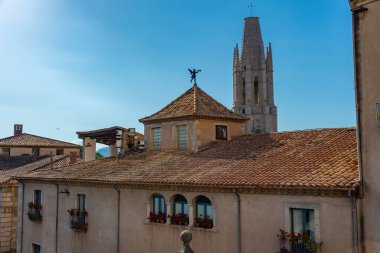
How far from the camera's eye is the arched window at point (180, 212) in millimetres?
16594

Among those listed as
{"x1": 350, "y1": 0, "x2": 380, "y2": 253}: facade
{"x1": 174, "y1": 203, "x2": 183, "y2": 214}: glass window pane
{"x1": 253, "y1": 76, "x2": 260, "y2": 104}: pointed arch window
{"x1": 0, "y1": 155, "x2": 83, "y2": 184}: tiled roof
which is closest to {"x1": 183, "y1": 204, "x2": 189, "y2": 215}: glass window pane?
{"x1": 174, "y1": 203, "x2": 183, "y2": 214}: glass window pane

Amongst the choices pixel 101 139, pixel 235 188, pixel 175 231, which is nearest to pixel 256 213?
pixel 235 188

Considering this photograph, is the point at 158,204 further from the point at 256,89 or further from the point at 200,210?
the point at 256,89

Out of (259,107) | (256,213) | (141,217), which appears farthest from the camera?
(259,107)

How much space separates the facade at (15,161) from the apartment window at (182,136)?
37.8ft

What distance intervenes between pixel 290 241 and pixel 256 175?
2533mm

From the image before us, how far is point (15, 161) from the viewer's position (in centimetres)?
3978

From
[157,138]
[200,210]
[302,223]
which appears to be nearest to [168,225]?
[200,210]

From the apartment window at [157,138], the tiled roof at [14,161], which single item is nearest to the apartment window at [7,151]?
the tiled roof at [14,161]

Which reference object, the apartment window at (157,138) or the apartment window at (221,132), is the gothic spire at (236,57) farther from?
the apartment window at (221,132)

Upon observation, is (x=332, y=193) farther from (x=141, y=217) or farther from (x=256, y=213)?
(x=141, y=217)

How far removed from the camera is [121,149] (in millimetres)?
26828

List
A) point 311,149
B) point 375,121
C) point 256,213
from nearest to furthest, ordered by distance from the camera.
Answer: point 375,121 → point 256,213 → point 311,149

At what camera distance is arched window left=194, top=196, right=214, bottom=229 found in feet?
51.8
